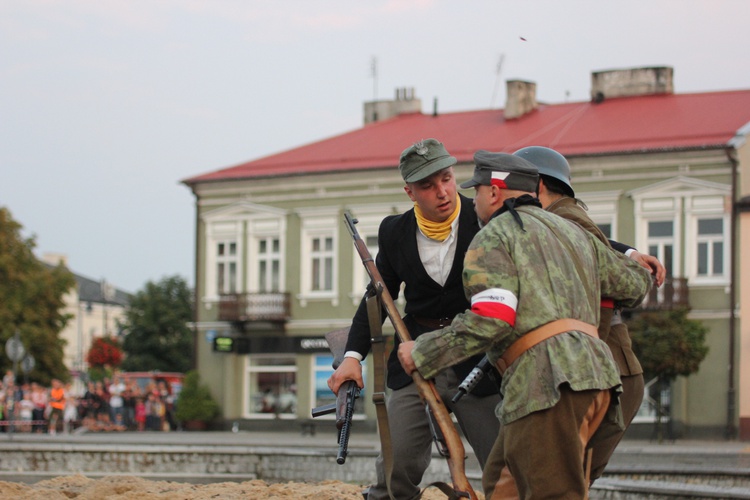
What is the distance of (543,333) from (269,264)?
4088cm

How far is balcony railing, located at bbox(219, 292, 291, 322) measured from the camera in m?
45.4

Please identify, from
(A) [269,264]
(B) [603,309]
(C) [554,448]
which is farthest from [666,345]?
(C) [554,448]

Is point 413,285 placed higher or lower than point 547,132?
lower

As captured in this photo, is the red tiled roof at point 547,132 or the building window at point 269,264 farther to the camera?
the building window at point 269,264

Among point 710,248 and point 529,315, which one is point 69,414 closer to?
point 710,248

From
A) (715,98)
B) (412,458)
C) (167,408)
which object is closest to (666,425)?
(715,98)

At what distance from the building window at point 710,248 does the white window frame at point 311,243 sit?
12.1 metres

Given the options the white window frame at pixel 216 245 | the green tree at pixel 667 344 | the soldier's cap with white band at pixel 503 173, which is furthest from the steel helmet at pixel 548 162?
the white window frame at pixel 216 245

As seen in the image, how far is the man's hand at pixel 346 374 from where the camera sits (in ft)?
23.0

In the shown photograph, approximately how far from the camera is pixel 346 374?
23.1ft

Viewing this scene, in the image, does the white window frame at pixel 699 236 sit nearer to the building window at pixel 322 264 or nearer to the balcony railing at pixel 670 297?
the balcony railing at pixel 670 297

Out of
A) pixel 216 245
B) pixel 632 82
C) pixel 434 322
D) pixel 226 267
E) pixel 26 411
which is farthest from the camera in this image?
pixel 216 245

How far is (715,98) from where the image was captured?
43406mm

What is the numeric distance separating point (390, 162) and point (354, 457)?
29.8m
